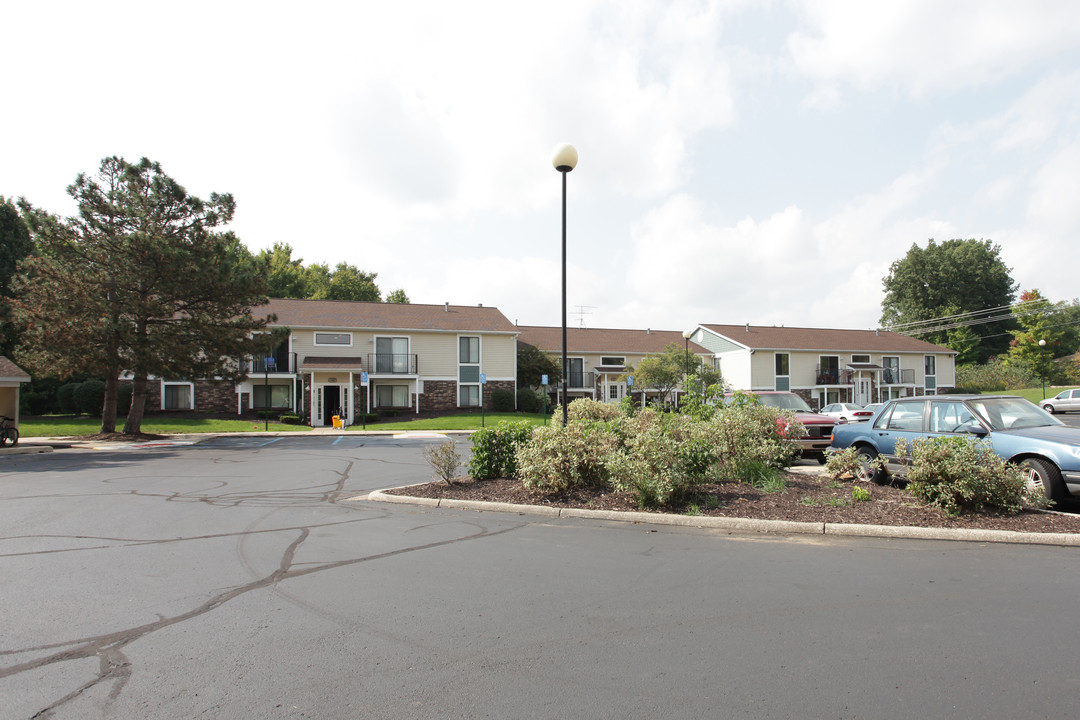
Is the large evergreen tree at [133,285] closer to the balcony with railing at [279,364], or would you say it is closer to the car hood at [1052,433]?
the balcony with railing at [279,364]

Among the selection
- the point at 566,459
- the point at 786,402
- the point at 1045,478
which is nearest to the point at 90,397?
the point at 566,459

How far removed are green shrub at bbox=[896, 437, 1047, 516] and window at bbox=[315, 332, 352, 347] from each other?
34.0m

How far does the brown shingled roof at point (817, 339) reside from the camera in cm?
4803

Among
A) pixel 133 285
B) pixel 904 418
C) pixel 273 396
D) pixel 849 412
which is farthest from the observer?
pixel 273 396

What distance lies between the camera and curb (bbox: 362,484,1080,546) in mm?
6688

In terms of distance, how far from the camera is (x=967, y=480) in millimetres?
7258

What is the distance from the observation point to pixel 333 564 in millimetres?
6082

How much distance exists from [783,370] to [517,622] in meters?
46.9

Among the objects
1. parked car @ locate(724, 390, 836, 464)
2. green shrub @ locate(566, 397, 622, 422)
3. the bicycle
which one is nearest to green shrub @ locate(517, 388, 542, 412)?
green shrub @ locate(566, 397, 622, 422)

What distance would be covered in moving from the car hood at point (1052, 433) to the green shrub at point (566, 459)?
546 centimetres

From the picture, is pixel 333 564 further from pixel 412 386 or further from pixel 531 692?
pixel 412 386

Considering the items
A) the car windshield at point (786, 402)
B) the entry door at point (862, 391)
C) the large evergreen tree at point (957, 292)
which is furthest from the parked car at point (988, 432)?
the large evergreen tree at point (957, 292)

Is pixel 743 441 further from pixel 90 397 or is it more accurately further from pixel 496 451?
pixel 90 397

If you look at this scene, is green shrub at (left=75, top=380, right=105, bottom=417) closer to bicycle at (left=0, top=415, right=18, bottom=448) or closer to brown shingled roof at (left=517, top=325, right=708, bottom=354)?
bicycle at (left=0, top=415, right=18, bottom=448)
